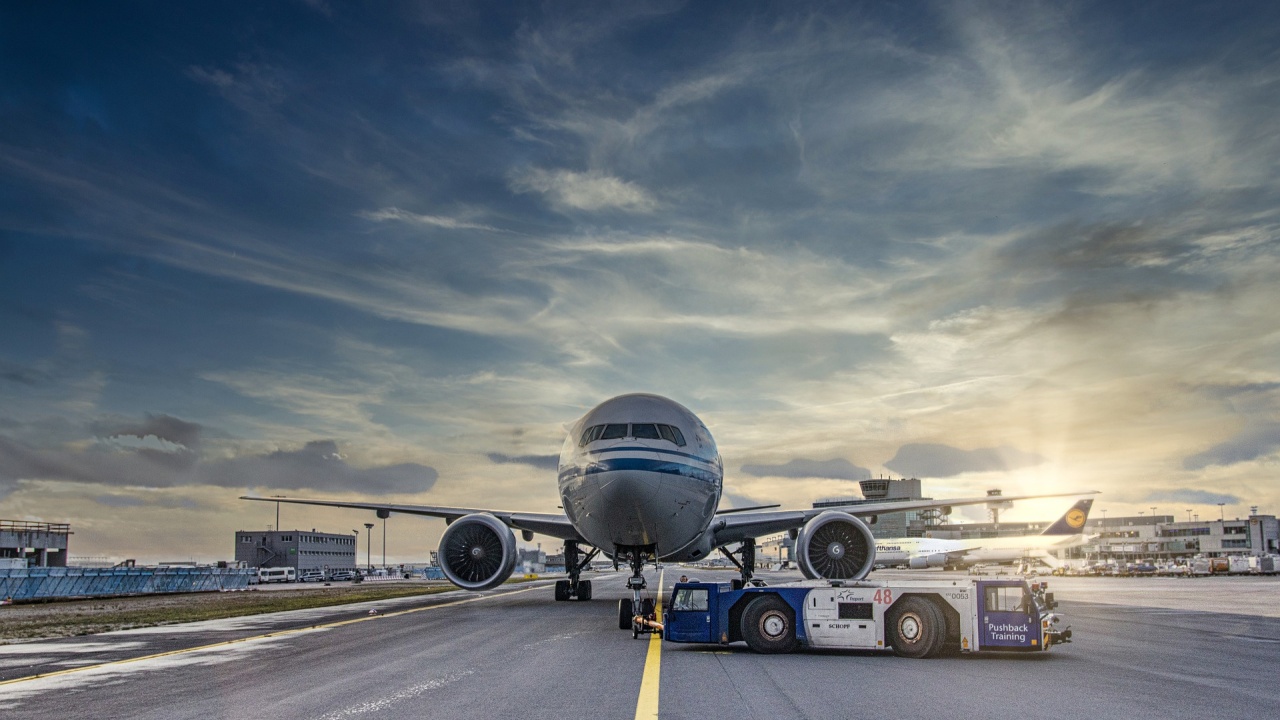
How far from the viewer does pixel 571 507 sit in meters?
20.0

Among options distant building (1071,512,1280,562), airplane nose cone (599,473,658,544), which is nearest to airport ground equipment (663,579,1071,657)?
airplane nose cone (599,473,658,544)

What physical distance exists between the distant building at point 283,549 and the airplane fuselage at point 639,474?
119 meters

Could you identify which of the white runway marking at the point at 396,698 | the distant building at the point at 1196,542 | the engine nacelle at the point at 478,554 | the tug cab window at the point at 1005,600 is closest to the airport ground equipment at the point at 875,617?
the tug cab window at the point at 1005,600

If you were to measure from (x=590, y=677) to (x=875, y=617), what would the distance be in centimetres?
562

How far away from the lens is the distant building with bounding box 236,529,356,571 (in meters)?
132

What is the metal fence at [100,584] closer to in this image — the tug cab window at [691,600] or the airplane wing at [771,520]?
the airplane wing at [771,520]

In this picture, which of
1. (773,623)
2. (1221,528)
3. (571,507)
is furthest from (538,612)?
(1221,528)

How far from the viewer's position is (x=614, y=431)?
19016 mm

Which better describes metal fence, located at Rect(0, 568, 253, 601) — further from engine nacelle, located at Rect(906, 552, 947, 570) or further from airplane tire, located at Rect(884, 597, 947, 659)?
engine nacelle, located at Rect(906, 552, 947, 570)

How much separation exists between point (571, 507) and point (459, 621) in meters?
6.30

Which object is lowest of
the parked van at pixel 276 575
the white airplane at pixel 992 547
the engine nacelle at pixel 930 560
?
the parked van at pixel 276 575

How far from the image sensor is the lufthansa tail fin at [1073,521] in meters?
83.4

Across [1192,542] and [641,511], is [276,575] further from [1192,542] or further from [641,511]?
[1192,542]

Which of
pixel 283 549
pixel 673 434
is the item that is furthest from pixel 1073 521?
pixel 283 549
